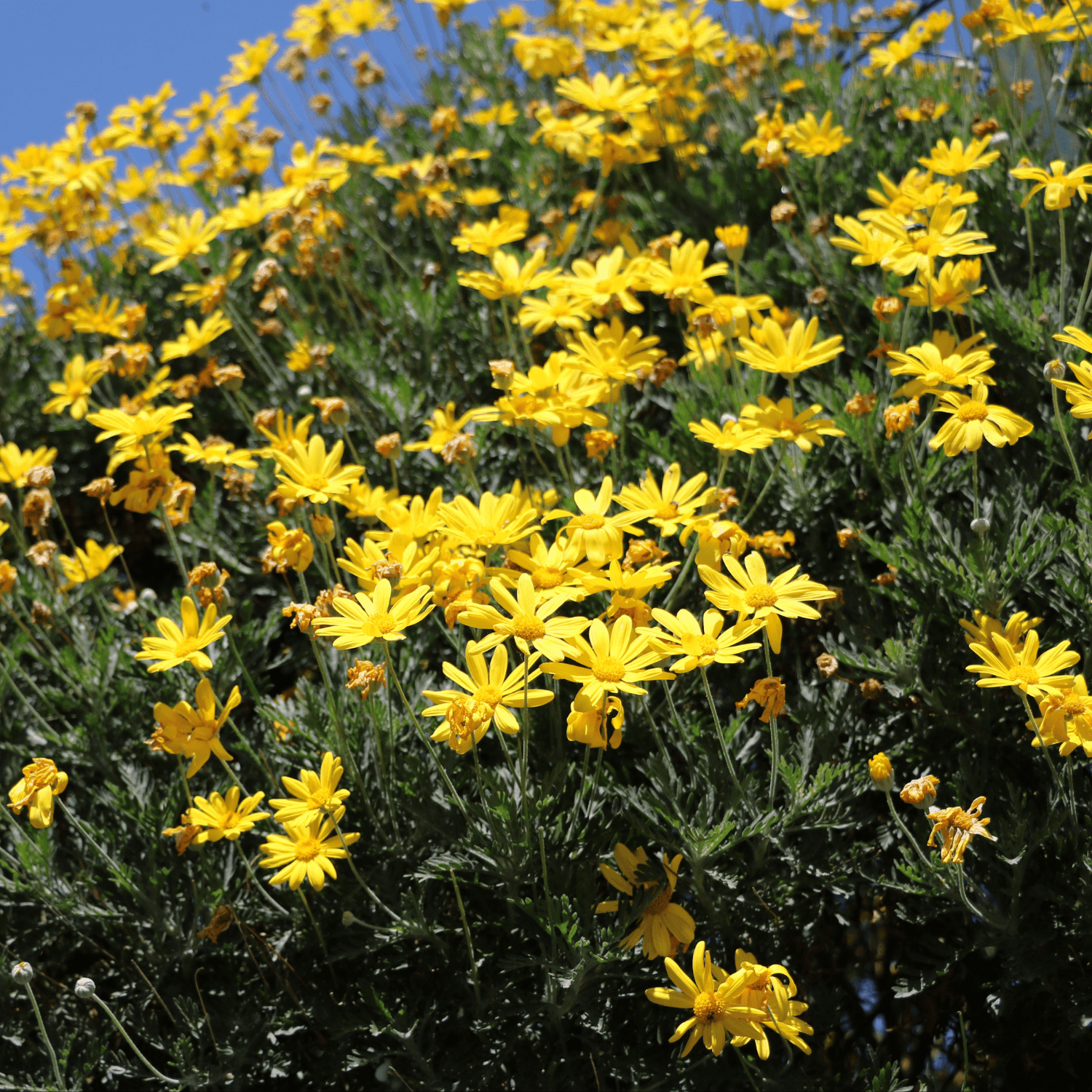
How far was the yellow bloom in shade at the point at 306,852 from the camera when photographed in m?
2.19

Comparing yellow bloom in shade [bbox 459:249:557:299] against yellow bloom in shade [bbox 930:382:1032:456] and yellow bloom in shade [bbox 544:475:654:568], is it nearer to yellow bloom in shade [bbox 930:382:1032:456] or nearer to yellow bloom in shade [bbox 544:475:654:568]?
yellow bloom in shade [bbox 544:475:654:568]

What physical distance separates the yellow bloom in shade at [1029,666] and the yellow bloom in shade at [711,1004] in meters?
0.83

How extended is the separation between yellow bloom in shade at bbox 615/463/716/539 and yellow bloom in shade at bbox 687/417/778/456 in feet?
0.34

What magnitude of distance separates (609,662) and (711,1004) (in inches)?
29.7

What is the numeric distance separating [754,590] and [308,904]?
1512mm

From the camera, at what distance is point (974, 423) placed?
2357 mm

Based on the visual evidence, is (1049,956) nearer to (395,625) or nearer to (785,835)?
(785,835)

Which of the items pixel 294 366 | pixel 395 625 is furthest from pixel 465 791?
pixel 294 366

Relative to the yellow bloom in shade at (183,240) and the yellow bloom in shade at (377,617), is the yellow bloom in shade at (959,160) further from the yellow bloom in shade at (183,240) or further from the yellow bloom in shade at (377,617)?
the yellow bloom in shade at (183,240)

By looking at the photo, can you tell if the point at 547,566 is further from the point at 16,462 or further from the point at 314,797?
the point at 16,462

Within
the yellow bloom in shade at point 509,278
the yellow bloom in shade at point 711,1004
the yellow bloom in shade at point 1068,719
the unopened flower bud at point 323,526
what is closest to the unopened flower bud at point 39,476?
the unopened flower bud at point 323,526

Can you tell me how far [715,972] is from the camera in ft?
6.95

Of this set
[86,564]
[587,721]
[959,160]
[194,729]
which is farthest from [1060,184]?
[86,564]

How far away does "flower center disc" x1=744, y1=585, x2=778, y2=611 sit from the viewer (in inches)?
83.9
